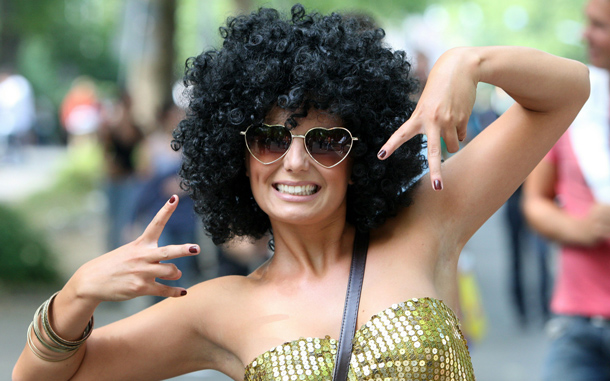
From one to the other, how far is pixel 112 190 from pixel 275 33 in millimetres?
6746

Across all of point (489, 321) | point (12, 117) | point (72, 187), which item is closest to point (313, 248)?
point (489, 321)

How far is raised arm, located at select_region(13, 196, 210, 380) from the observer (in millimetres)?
2086

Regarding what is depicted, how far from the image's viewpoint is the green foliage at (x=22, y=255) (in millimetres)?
8406

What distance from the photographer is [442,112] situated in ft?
6.30

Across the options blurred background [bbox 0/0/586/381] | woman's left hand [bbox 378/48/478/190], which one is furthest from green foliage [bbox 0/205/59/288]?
woman's left hand [bbox 378/48/478/190]

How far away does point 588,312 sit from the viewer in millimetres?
3123

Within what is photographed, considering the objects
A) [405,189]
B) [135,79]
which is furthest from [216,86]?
[135,79]

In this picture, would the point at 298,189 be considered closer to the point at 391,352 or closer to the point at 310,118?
the point at 310,118

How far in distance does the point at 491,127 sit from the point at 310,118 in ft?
1.92

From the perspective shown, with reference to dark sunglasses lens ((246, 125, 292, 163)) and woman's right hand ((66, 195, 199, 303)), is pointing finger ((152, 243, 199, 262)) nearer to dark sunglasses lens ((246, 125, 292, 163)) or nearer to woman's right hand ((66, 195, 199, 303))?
woman's right hand ((66, 195, 199, 303))

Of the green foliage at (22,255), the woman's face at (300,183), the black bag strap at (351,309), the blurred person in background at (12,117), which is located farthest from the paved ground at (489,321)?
the blurred person in background at (12,117)

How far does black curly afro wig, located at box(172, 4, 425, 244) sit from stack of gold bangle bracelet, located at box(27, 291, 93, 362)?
58cm

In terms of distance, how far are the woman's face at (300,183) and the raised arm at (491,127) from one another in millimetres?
313

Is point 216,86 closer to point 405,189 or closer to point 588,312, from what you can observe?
point 405,189
